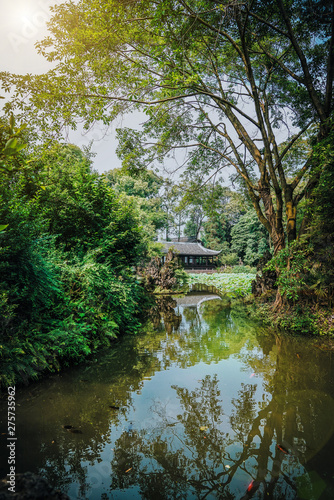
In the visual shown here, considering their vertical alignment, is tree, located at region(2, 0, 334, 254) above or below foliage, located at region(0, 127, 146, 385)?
above

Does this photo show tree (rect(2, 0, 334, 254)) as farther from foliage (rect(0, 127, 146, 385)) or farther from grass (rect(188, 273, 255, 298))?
grass (rect(188, 273, 255, 298))

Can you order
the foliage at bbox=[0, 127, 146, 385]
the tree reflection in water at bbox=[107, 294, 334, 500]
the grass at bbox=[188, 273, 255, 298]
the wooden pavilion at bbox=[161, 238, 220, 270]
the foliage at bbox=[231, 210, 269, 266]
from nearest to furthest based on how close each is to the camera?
the tree reflection in water at bbox=[107, 294, 334, 500]
the foliage at bbox=[0, 127, 146, 385]
the grass at bbox=[188, 273, 255, 298]
the foliage at bbox=[231, 210, 269, 266]
the wooden pavilion at bbox=[161, 238, 220, 270]

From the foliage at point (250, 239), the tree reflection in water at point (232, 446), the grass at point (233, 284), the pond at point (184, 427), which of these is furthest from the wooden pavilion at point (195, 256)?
the tree reflection in water at point (232, 446)

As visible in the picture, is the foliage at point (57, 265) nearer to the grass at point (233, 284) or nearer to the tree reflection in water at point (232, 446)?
the tree reflection in water at point (232, 446)

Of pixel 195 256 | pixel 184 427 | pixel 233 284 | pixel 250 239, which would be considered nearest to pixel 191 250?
pixel 195 256

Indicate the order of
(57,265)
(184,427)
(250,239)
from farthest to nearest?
(250,239) < (57,265) < (184,427)

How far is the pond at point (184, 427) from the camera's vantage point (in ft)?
7.06

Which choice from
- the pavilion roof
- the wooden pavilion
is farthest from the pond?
the wooden pavilion

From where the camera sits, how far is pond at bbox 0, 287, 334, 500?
215 centimetres

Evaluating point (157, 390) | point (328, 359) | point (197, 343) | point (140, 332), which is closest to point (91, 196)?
point (140, 332)

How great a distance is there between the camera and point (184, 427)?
2932 mm

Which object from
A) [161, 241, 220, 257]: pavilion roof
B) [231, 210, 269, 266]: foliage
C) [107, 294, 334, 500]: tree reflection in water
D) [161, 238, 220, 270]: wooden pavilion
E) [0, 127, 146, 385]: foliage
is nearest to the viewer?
[107, 294, 334, 500]: tree reflection in water

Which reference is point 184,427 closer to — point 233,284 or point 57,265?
point 57,265

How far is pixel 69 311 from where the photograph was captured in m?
4.96
